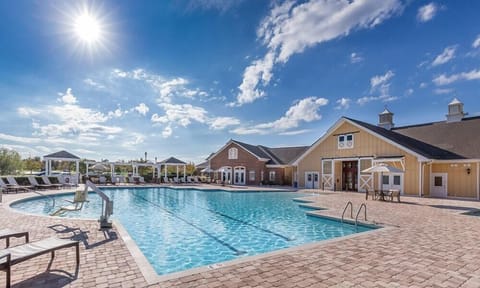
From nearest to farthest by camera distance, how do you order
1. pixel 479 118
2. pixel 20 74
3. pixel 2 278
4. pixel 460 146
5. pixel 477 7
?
pixel 2 278 → pixel 477 7 → pixel 20 74 → pixel 460 146 → pixel 479 118

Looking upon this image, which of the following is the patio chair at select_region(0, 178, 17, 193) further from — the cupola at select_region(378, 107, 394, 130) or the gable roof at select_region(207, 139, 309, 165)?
the cupola at select_region(378, 107, 394, 130)

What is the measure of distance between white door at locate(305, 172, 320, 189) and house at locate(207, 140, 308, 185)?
272cm

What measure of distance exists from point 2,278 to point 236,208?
1052 cm

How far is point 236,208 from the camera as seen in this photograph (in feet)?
44.5

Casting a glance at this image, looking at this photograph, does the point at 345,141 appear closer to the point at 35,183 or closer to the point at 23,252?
the point at 23,252

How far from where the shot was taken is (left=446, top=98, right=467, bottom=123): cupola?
70.9 ft

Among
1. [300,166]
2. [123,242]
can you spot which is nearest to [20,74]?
[123,242]

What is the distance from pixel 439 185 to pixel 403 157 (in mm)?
3054

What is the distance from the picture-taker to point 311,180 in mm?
24859

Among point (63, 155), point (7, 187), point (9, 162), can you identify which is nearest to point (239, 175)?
point (63, 155)

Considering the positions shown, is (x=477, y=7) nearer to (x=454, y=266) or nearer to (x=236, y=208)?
(x=454, y=266)

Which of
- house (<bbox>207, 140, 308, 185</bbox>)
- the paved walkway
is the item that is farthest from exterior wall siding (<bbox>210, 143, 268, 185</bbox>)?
the paved walkway

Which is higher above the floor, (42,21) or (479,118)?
(42,21)

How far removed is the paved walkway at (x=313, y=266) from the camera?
362cm
